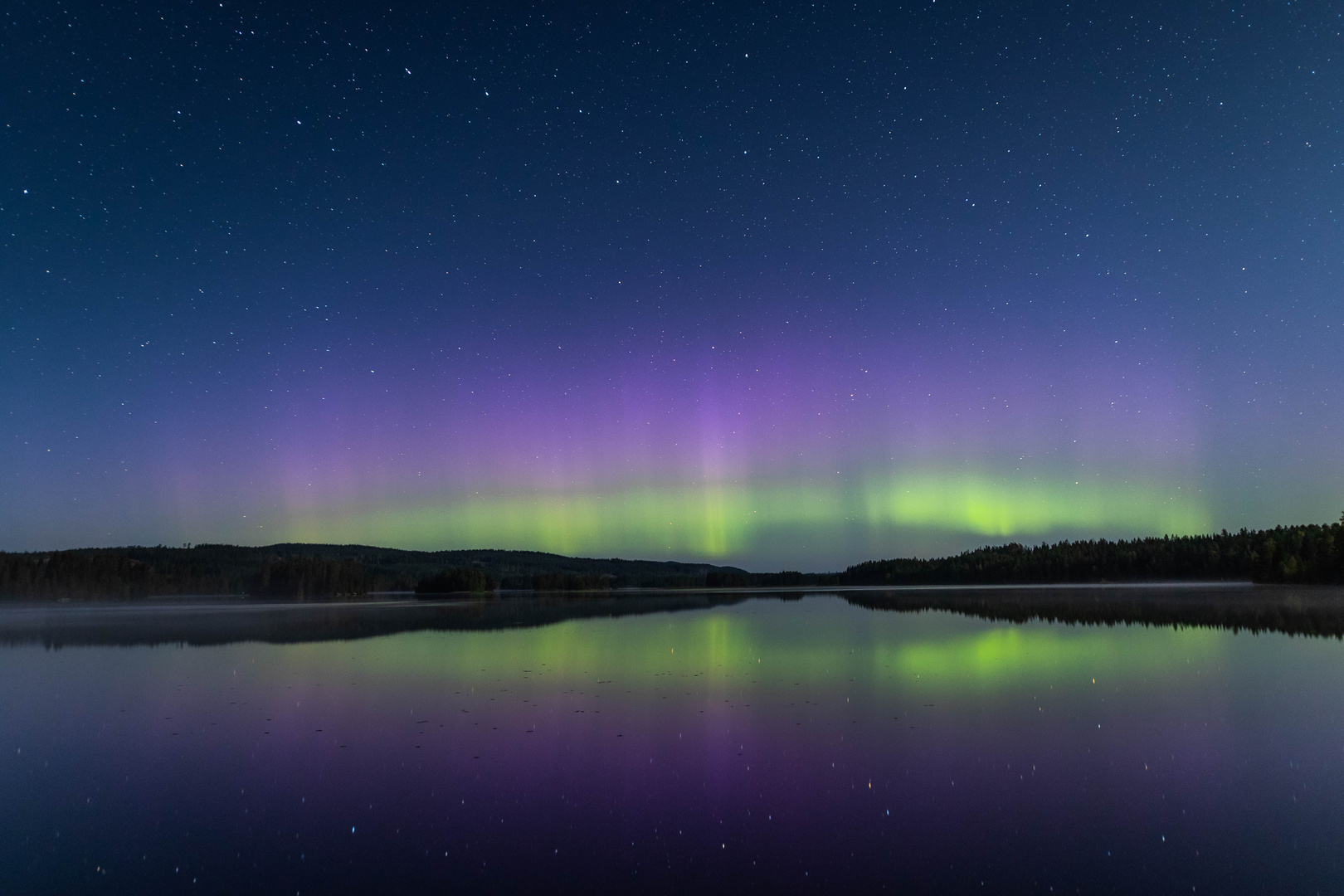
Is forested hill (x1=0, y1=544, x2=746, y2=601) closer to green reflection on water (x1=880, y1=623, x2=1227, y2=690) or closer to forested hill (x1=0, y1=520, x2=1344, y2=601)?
forested hill (x1=0, y1=520, x2=1344, y2=601)

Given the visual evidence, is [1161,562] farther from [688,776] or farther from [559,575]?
[688,776]

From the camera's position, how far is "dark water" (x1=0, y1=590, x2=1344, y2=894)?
7398 millimetres

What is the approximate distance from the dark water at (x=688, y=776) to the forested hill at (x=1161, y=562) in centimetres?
8179

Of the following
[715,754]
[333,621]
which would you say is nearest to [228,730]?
[715,754]

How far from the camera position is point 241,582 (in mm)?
121625

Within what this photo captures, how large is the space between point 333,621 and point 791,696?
35179mm

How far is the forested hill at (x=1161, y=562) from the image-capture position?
3327 inches

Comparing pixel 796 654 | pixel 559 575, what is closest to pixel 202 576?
pixel 559 575

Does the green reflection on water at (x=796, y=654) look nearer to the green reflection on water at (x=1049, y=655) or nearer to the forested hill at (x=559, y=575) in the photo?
the green reflection on water at (x=1049, y=655)

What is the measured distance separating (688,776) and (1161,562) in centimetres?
12931

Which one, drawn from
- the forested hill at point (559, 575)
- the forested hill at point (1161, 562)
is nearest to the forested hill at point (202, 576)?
the forested hill at point (559, 575)

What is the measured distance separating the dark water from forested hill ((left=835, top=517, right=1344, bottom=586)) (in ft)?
268

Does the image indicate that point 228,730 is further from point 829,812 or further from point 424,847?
point 829,812

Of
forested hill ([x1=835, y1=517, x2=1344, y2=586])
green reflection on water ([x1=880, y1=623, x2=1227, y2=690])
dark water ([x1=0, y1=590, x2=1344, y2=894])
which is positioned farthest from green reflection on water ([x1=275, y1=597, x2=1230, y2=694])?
forested hill ([x1=835, y1=517, x2=1344, y2=586])
